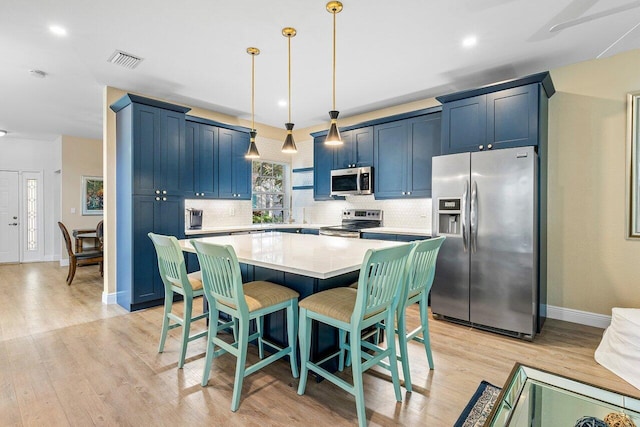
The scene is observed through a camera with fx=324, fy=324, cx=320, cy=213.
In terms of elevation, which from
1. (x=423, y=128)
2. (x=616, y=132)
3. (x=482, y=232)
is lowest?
(x=482, y=232)

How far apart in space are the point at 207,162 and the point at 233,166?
0.46 metres

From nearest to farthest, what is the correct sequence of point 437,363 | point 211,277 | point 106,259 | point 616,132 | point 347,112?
point 211,277 < point 437,363 < point 616,132 < point 106,259 < point 347,112

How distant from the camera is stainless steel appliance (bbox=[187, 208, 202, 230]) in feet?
15.2

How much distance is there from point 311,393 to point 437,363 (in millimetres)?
1042

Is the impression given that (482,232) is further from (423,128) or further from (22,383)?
(22,383)

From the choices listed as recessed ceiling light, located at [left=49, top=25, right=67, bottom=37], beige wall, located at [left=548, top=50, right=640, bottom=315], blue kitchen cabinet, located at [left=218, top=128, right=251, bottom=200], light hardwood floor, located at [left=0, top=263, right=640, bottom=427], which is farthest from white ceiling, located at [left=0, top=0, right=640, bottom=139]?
light hardwood floor, located at [left=0, top=263, right=640, bottom=427]

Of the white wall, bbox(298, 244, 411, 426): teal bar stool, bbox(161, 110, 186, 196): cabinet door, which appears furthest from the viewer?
the white wall

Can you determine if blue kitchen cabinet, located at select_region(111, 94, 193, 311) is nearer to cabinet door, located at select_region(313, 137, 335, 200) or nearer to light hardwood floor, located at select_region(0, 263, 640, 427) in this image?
light hardwood floor, located at select_region(0, 263, 640, 427)

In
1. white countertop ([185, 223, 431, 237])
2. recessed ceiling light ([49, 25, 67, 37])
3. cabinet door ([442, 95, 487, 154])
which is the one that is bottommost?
white countertop ([185, 223, 431, 237])

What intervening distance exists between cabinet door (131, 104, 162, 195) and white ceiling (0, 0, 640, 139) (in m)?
0.39

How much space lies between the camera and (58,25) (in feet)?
8.57

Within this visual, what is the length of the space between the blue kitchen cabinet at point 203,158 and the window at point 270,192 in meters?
0.94

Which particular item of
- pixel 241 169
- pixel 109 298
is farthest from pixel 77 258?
pixel 241 169

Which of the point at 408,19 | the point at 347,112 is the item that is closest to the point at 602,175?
the point at 408,19
